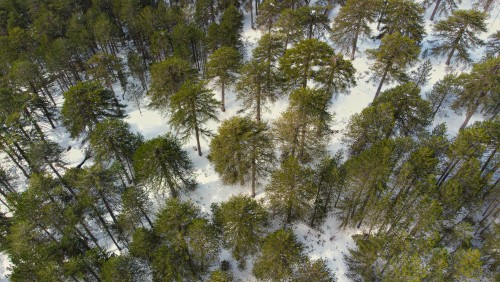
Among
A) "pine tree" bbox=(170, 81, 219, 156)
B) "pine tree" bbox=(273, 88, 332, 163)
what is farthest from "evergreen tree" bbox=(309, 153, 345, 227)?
"pine tree" bbox=(170, 81, 219, 156)

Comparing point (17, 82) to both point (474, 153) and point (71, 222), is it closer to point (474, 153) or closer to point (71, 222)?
point (71, 222)

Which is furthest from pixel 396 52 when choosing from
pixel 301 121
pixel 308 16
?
pixel 301 121

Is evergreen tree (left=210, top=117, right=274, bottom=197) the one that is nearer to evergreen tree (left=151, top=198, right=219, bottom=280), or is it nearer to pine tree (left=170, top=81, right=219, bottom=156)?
pine tree (left=170, top=81, right=219, bottom=156)

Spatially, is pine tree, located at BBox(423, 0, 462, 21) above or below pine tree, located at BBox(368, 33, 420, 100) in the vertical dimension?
above

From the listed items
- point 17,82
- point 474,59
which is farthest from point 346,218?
point 17,82

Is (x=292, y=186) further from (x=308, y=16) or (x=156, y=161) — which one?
(x=308, y=16)

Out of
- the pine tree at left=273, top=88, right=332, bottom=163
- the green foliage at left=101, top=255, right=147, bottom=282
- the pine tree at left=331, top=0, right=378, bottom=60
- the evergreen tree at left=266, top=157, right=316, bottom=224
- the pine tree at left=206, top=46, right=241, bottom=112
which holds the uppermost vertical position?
the pine tree at left=331, top=0, right=378, bottom=60
